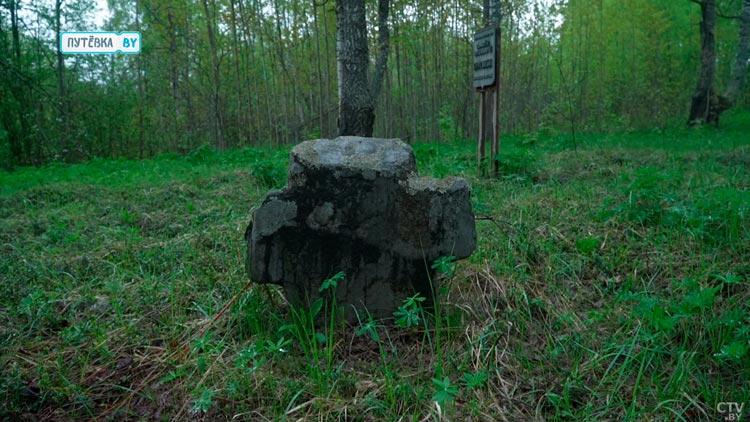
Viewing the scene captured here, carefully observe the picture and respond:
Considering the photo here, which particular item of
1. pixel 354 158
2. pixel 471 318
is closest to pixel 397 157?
pixel 354 158

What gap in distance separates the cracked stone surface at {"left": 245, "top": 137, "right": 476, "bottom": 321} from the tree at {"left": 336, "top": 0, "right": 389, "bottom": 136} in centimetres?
406

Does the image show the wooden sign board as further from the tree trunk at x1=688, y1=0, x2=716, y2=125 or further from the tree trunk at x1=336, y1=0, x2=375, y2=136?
the tree trunk at x1=688, y1=0, x2=716, y2=125

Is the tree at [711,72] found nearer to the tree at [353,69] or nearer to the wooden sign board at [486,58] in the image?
the wooden sign board at [486,58]

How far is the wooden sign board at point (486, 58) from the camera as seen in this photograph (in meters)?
5.17

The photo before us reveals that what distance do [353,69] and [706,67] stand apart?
10465 millimetres

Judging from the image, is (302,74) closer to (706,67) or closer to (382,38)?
(382,38)

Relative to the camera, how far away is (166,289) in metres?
2.79

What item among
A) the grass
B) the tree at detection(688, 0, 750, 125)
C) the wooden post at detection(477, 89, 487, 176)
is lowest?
the grass

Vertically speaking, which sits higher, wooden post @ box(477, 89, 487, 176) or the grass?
wooden post @ box(477, 89, 487, 176)

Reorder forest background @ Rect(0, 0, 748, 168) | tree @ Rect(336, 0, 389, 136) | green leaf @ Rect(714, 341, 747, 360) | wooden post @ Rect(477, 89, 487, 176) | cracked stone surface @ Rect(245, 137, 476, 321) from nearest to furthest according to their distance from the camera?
green leaf @ Rect(714, 341, 747, 360), cracked stone surface @ Rect(245, 137, 476, 321), wooden post @ Rect(477, 89, 487, 176), tree @ Rect(336, 0, 389, 136), forest background @ Rect(0, 0, 748, 168)

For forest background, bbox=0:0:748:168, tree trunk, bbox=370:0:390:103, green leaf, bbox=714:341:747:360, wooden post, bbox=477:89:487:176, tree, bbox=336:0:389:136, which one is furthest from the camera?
forest background, bbox=0:0:748:168

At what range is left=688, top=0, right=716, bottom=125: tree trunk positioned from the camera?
12117mm

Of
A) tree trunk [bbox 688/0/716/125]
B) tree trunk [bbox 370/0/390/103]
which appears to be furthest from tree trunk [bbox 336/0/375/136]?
tree trunk [bbox 688/0/716/125]

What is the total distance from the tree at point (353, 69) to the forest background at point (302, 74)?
456cm
